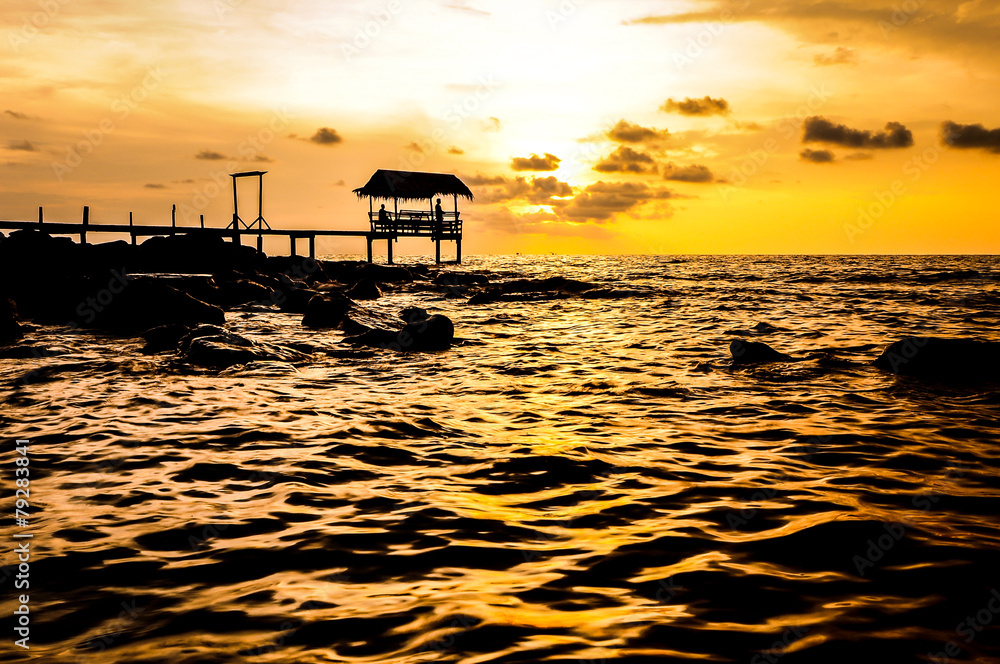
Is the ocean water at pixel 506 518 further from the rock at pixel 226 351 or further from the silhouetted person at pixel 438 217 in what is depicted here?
the silhouetted person at pixel 438 217

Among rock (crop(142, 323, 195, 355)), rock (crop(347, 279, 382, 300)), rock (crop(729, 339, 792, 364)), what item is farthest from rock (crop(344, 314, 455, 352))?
rock (crop(347, 279, 382, 300))

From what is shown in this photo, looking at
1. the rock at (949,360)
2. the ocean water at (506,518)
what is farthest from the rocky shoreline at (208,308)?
the ocean water at (506,518)

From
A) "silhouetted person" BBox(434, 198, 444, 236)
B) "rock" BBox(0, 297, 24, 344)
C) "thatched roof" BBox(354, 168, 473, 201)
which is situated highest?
"thatched roof" BBox(354, 168, 473, 201)

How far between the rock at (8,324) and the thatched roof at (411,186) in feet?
94.5

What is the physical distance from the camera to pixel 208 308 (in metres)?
13.3

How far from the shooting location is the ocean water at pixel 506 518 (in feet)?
8.61

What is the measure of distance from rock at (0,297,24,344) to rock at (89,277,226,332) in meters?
1.77

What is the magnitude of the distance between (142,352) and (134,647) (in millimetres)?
9311

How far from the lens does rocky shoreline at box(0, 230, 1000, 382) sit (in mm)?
9031

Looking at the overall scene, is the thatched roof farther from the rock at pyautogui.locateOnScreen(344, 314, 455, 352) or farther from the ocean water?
the ocean water

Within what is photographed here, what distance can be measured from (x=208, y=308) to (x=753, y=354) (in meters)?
10.4

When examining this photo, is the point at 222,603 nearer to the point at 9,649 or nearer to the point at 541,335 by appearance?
the point at 9,649

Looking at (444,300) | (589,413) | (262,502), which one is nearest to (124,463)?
(262,502)

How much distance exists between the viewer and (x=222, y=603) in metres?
2.86
